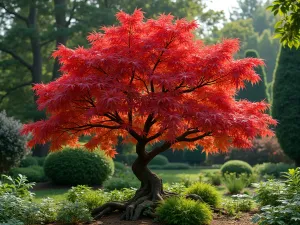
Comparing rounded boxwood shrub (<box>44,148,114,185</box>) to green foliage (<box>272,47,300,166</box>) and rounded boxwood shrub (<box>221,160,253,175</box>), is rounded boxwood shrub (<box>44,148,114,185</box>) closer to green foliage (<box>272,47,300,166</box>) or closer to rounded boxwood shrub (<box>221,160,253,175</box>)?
rounded boxwood shrub (<box>221,160,253,175</box>)

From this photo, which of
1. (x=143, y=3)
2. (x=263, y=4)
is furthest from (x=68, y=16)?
(x=263, y=4)

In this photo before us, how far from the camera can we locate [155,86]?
8.01 metres

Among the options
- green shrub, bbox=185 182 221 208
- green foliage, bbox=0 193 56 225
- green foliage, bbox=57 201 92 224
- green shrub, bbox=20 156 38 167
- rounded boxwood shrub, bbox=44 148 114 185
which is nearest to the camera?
green foliage, bbox=0 193 56 225

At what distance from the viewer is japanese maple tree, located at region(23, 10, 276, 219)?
6871 mm

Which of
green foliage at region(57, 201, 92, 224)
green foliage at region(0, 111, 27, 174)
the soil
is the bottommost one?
the soil

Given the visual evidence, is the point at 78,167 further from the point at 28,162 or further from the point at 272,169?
the point at 272,169

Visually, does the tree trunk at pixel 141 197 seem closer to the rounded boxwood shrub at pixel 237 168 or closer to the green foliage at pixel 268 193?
the green foliage at pixel 268 193

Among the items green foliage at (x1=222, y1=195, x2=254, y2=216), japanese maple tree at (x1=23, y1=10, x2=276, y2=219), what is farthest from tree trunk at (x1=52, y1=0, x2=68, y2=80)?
japanese maple tree at (x1=23, y1=10, x2=276, y2=219)

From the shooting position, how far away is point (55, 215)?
27.4ft

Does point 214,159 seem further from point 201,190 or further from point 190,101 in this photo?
point 190,101

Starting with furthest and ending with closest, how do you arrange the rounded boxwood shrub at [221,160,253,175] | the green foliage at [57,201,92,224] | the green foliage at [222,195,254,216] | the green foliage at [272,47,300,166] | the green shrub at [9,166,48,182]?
the green foliage at [272,47,300,166] < the rounded boxwood shrub at [221,160,253,175] < the green shrub at [9,166,48,182] < the green foliage at [222,195,254,216] < the green foliage at [57,201,92,224]

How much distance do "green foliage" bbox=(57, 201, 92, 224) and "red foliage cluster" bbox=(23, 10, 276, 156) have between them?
1087mm

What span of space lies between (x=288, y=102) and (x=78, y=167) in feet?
30.1

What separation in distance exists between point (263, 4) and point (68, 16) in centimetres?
5158
